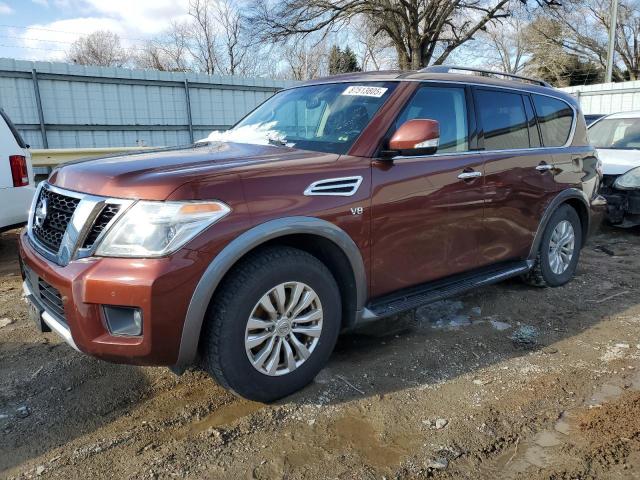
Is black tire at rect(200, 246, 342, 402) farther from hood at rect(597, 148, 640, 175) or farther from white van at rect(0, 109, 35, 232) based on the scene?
hood at rect(597, 148, 640, 175)

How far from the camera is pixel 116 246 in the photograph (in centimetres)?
246

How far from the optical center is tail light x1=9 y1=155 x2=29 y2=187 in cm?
557

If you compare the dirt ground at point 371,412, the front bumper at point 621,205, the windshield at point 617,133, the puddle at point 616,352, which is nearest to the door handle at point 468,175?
the dirt ground at point 371,412

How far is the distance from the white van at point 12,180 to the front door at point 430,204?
14.1ft

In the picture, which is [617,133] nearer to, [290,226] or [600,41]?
[290,226]

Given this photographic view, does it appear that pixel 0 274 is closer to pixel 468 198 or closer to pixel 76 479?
pixel 76 479

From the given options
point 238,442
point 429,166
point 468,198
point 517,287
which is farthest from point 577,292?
point 238,442

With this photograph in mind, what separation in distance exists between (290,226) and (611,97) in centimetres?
2039

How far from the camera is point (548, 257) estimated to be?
4789 millimetres

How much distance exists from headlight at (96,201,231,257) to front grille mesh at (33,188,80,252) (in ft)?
1.27

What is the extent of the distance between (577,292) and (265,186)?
3.62 metres

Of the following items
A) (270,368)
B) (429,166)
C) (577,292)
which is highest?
(429,166)

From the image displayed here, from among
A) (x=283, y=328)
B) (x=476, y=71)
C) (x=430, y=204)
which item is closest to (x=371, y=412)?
(x=283, y=328)

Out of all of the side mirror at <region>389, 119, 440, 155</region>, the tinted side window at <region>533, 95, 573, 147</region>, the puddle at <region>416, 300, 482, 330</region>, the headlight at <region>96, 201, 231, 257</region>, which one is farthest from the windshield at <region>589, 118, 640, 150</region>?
the headlight at <region>96, 201, 231, 257</region>
